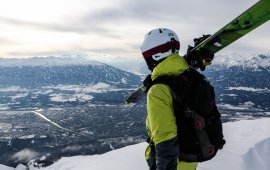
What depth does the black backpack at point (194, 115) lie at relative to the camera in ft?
12.5

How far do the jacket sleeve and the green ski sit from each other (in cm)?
94

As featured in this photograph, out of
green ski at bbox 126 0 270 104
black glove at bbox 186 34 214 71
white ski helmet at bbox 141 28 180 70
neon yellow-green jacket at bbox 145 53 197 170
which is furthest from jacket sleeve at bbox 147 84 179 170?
black glove at bbox 186 34 214 71

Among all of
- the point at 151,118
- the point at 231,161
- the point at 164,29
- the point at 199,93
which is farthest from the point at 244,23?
the point at 231,161

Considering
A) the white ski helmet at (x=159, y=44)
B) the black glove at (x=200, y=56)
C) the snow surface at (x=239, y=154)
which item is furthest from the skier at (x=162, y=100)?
the snow surface at (x=239, y=154)

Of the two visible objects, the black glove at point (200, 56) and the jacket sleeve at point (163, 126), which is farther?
the black glove at point (200, 56)

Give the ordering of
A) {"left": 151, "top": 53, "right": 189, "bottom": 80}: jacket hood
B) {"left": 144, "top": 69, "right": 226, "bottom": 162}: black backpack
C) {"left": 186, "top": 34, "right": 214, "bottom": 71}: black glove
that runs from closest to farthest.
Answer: {"left": 144, "top": 69, "right": 226, "bottom": 162}: black backpack, {"left": 151, "top": 53, "right": 189, "bottom": 80}: jacket hood, {"left": 186, "top": 34, "right": 214, "bottom": 71}: black glove

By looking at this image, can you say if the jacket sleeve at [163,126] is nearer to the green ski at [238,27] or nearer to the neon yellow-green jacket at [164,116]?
the neon yellow-green jacket at [164,116]

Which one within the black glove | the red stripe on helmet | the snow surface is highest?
the red stripe on helmet

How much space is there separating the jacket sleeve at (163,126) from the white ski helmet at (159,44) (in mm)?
484

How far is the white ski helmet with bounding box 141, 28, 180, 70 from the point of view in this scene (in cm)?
409

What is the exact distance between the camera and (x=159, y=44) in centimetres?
410

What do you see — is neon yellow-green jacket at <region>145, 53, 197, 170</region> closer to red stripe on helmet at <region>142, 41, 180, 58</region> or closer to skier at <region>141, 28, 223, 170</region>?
skier at <region>141, 28, 223, 170</region>

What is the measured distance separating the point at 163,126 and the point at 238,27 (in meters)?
2.71

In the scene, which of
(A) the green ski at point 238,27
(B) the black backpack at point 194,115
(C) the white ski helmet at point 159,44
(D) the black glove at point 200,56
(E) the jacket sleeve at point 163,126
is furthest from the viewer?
(D) the black glove at point 200,56
